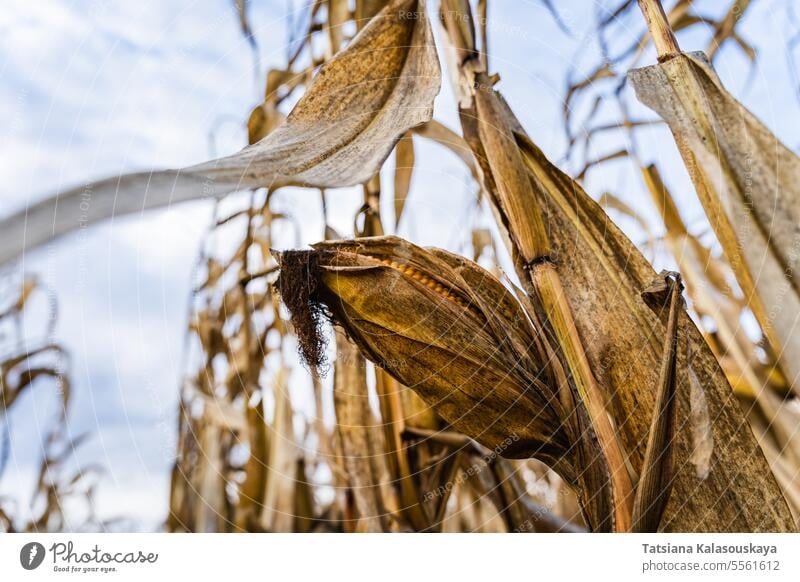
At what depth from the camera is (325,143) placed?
51cm

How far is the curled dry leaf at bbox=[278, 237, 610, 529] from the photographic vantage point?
503 millimetres

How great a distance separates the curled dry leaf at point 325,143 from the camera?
0.30 m

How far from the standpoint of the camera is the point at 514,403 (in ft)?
1.65

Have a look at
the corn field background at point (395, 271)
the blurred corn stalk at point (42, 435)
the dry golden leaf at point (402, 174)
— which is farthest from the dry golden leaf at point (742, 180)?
the blurred corn stalk at point (42, 435)

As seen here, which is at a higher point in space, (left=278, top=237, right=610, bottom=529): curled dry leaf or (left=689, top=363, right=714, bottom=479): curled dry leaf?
(left=278, top=237, right=610, bottom=529): curled dry leaf

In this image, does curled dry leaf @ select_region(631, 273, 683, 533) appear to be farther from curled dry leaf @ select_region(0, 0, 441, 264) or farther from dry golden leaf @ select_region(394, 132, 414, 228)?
dry golden leaf @ select_region(394, 132, 414, 228)

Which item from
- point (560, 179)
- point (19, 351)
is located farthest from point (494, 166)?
point (19, 351)
